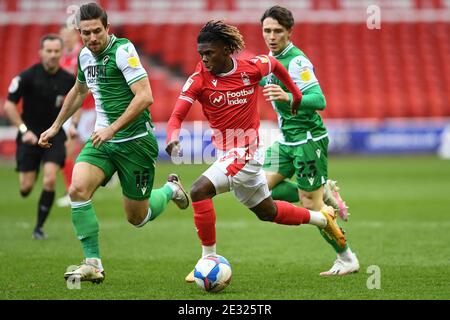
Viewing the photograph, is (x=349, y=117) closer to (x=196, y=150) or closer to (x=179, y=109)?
(x=196, y=150)

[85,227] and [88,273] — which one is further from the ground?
[85,227]

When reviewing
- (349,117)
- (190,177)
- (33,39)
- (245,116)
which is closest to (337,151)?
(349,117)

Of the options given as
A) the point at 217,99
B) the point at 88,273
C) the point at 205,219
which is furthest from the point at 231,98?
the point at 88,273

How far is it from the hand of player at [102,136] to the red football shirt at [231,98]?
668 mm

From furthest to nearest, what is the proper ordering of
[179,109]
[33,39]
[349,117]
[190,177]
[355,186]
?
[33,39] < [349,117] < [190,177] < [355,186] < [179,109]

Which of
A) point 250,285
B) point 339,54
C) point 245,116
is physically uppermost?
point 339,54

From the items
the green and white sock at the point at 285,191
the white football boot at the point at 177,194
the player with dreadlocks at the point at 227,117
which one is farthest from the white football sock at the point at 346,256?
the white football boot at the point at 177,194

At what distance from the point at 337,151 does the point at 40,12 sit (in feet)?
41.3

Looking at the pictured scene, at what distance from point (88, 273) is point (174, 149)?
1.30 m

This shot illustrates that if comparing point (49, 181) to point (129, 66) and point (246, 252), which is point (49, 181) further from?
point (129, 66)

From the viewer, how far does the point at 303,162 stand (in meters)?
8.27

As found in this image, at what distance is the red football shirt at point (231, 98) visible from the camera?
716cm
